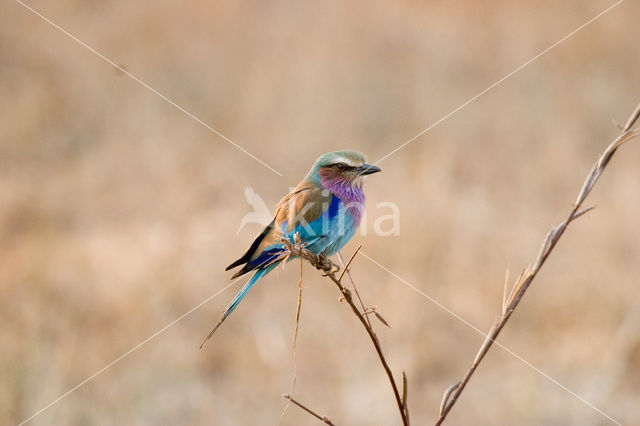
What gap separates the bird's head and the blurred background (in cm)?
272

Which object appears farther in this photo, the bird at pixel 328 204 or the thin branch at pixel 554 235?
the bird at pixel 328 204

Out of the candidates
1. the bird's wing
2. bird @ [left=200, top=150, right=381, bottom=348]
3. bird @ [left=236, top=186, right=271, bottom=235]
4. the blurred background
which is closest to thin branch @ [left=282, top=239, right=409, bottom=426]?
bird @ [left=236, top=186, right=271, bottom=235]

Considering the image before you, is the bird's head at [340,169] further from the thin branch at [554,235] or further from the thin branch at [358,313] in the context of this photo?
the thin branch at [554,235]

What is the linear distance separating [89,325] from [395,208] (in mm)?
3257

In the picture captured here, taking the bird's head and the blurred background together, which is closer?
the bird's head

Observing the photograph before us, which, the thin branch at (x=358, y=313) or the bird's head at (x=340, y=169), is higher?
the thin branch at (x=358, y=313)

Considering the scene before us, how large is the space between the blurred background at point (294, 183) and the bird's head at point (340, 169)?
272 centimetres

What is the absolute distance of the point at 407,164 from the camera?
8.86 meters

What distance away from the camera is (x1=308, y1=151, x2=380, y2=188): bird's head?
10.1 ft

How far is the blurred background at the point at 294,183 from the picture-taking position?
19.8 feet

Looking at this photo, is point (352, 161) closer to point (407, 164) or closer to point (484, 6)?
point (407, 164)

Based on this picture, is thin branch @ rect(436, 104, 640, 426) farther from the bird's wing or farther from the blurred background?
the blurred background

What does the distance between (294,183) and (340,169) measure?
6.26 m

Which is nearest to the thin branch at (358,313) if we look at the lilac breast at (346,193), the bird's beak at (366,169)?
the bird's beak at (366,169)
